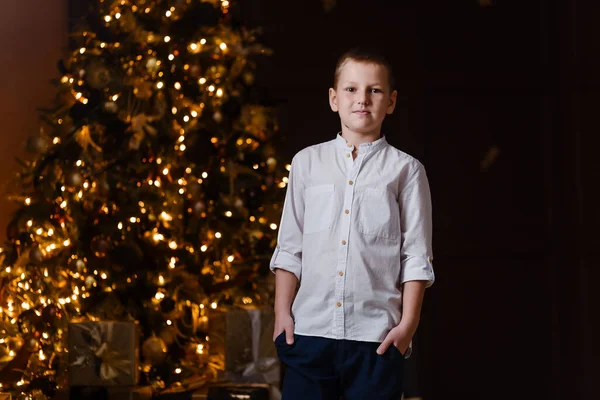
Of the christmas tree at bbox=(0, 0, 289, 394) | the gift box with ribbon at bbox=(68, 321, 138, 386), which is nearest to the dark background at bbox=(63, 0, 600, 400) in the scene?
the christmas tree at bbox=(0, 0, 289, 394)

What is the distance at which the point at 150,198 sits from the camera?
276 cm

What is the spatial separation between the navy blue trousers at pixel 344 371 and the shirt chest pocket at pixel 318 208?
0.65ft

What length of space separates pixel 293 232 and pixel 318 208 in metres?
0.08

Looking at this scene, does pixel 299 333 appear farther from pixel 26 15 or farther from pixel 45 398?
pixel 26 15

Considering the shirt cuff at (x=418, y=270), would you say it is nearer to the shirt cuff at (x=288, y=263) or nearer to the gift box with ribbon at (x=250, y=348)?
the shirt cuff at (x=288, y=263)

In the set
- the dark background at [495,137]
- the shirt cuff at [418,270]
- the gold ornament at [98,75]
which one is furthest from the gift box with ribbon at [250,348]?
the shirt cuff at [418,270]

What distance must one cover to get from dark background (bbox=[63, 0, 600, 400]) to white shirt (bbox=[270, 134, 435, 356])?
6.16 ft

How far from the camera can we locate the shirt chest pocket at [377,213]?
1571 millimetres

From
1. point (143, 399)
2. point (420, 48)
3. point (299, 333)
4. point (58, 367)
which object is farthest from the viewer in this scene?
point (420, 48)

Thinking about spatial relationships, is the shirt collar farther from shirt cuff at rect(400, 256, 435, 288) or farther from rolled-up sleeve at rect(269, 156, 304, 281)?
shirt cuff at rect(400, 256, 435, 288)

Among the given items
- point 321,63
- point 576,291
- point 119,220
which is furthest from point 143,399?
point 576,291

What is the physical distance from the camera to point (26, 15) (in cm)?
321

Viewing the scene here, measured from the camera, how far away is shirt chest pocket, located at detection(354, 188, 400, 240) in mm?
1571

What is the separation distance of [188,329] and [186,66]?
2.82 ft
